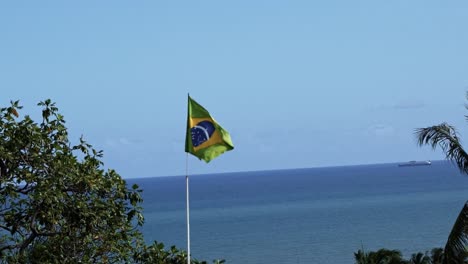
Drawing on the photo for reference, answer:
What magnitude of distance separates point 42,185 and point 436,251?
73.8 ft

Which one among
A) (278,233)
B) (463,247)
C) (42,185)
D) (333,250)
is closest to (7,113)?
(42,185)

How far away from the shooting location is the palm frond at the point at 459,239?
21.8m

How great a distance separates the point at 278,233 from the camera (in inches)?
4331

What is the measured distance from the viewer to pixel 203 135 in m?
21.1

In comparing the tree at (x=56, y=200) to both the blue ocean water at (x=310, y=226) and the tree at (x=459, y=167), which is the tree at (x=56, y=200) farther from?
the blue ocean water at (x=310, y=226)

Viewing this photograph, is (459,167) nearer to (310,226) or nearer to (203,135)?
(203,135)

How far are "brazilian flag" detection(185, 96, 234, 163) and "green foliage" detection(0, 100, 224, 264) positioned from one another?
172 centimetres

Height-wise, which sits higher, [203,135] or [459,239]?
[203,135]

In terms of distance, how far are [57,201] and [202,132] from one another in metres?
3.68

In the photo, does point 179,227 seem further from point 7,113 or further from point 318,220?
point 7,113

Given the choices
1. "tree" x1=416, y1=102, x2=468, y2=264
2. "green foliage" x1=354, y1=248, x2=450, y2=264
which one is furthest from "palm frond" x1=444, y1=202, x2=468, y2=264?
"green foliage" x1=354, y1=248, x2=450, y2=264

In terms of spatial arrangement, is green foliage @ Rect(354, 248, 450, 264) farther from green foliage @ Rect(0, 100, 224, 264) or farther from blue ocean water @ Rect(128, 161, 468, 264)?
blue ocean water @ Rect(128, 161, 468, 264)

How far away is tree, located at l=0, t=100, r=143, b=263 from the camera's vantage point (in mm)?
19703

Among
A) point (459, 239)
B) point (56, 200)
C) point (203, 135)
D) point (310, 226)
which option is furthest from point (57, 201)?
point (310, 226)
